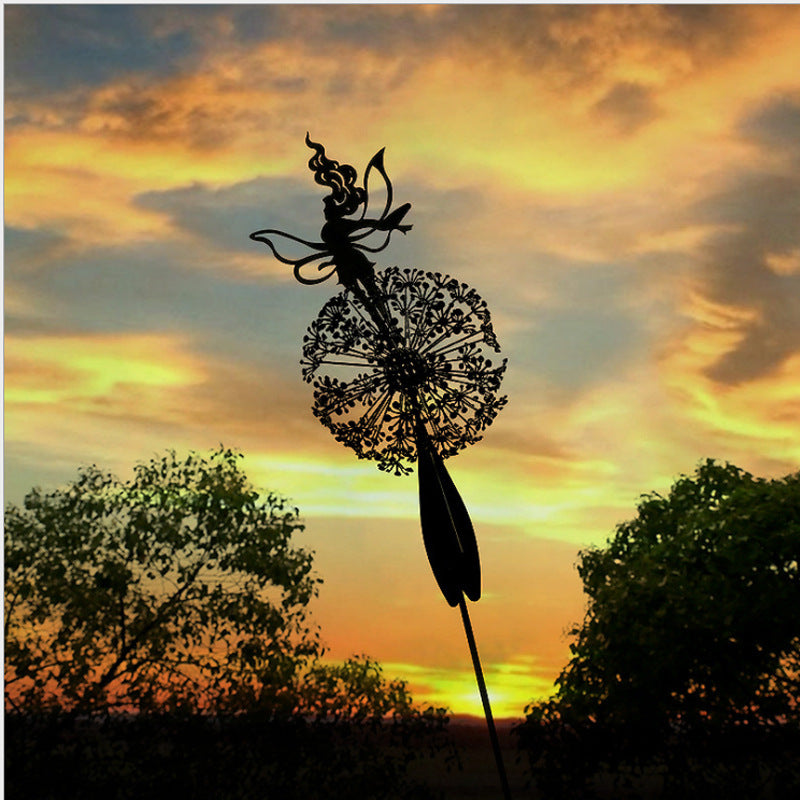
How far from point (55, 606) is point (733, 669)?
6907 millimetres

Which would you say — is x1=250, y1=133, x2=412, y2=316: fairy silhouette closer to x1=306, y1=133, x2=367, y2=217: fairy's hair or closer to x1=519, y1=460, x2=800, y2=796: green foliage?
x1=306, y1=133, x2=367, y2=217: fairy's hair

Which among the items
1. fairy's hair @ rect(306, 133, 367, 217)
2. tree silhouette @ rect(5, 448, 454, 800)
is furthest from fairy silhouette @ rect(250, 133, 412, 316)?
tree silhouette @ rect(5, 448, 454, 800)

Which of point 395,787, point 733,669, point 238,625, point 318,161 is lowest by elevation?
point 395,787

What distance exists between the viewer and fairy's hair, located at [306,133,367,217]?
185 inches

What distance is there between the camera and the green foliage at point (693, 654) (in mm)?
10875

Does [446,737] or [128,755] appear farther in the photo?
[446,737]

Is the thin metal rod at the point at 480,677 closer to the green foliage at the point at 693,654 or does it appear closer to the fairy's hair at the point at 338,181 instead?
the fairy's hair at the point at 338,181

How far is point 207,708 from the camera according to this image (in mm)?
10594

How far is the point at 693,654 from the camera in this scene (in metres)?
11.0

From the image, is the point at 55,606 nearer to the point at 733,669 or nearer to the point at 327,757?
the point at 327,757

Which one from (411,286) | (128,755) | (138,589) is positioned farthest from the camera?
(138,589)

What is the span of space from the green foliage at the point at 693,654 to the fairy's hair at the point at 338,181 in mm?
7269

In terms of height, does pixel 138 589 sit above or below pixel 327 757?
above

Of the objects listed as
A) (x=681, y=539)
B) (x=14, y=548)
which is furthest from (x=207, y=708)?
(x=681, y=539)
